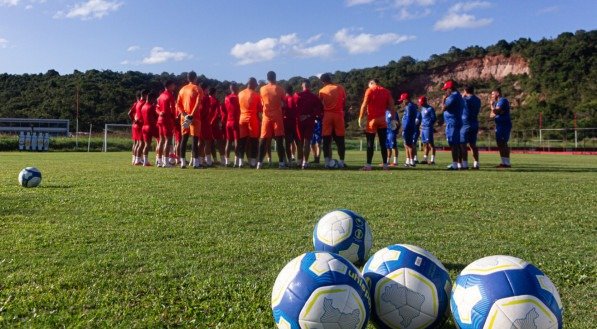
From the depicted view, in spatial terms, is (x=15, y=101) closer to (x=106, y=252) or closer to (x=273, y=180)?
(x=273, y=180)

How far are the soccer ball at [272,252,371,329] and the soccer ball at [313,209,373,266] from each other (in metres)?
1.36

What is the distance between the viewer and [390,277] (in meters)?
2.84

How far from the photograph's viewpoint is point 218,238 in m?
5.02

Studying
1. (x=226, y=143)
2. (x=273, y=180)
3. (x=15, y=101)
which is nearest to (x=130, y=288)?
(x=273, y=180)

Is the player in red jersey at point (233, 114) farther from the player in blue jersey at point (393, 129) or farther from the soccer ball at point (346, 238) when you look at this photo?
the soccer ball at point (346, 238)

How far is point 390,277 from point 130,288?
5.87 ft

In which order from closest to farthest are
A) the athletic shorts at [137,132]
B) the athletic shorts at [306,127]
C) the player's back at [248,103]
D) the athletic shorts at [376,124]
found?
the athletic shorts at [376,124] → the athletic shorts at [306,127] → the player's back at [248,103] → the athletic shorts at [137,132]

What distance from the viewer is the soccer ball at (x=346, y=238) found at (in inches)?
160

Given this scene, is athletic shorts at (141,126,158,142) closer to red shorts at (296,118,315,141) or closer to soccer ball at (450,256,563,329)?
red shorts at (296,118,315,141)

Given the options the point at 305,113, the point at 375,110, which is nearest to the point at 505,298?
the point at 375,110

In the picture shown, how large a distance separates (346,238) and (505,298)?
5.70 ft

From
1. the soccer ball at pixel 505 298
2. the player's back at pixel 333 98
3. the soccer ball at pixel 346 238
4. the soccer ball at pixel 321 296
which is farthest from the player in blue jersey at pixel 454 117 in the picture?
the soccer ball at pixel 321 296

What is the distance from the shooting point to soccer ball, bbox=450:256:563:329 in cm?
240

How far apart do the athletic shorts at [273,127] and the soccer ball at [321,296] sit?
11309 mm
